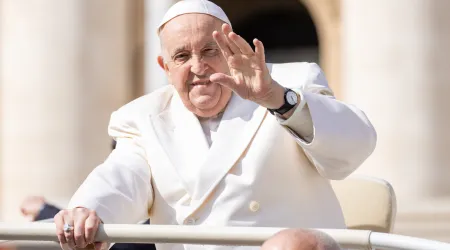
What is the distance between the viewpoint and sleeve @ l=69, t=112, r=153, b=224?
3482 mm

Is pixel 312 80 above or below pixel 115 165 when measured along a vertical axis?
above

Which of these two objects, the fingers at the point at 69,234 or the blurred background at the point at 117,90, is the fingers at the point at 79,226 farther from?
the blurred background at the point at 117,90

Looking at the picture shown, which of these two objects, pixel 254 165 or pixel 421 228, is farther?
pixel 421 228

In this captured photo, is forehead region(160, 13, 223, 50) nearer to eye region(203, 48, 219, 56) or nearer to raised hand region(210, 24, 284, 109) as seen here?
eye region(203, 48, 219, 56)

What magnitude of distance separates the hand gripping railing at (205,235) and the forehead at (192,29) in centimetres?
67

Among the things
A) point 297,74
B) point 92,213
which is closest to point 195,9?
point 297,74

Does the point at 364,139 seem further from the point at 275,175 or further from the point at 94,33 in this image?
the point at 94,33

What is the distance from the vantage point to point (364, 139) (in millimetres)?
3445

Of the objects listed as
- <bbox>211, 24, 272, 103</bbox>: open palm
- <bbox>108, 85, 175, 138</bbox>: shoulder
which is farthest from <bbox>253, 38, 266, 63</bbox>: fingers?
<bbox>108, 85, 175, 138</bbox>: shoulder

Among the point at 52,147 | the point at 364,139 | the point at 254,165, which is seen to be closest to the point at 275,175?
the point at 254,165

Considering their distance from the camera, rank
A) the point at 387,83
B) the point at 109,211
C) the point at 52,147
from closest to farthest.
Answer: the point at 109,211 → the point at 387,83 → the point at 52,147

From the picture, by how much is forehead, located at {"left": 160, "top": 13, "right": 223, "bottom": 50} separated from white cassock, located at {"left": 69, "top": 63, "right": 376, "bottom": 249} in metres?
0.26

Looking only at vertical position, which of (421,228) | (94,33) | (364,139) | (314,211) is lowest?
(421,228)

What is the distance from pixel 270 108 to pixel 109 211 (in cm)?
57
